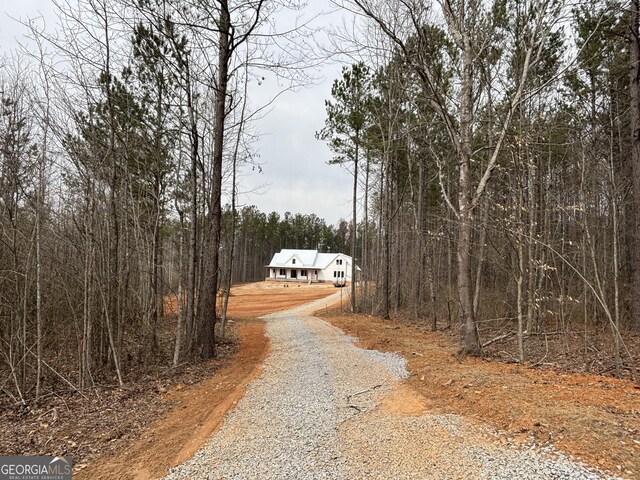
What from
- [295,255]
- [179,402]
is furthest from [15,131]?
[295,255]

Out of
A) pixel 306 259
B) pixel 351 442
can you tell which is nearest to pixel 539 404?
pixel 351 442

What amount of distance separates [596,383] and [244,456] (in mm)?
4633

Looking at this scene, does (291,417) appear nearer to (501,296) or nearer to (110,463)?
(110,463)

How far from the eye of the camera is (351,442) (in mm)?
3508

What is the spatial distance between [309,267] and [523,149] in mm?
43770

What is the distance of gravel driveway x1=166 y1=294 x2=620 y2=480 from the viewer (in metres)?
2.94

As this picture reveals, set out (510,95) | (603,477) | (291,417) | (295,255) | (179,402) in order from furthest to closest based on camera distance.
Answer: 1. (295,255)
2. (510,95)
3. (179,402)
4. (291,417)
5. (603,477)

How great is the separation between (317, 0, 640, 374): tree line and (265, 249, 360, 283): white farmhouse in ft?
113

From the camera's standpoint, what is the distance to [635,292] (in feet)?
32.4

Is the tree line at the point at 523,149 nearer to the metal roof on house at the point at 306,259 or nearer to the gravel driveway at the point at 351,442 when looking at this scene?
the gravel driveway at the point at 351,442

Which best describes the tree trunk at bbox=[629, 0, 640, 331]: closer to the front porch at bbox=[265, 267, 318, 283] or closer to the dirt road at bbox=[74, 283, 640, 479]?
the dirt road at bbox=[74, 283, 640, 479]

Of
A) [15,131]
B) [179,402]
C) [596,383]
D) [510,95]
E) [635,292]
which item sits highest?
[510,95]

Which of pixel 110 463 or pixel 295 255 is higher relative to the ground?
pixel 295 255

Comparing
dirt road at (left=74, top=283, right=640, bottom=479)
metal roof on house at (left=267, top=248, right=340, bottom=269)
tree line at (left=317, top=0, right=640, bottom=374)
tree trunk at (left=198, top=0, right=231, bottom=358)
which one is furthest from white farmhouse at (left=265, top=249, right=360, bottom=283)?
dirt road at (left=74, top=283, right=640, bottom=479)
